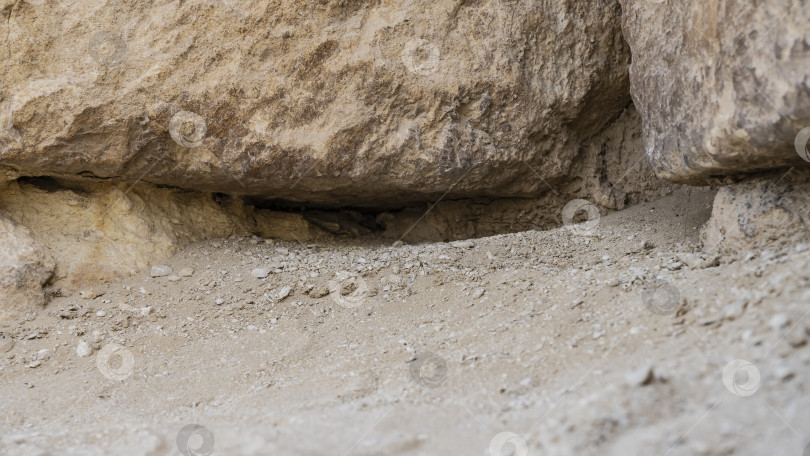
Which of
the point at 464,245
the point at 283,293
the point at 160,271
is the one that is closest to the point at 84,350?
the point at 160,271

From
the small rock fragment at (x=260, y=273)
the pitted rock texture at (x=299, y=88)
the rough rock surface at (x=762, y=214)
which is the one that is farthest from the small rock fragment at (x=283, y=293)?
the rough rock surface at (x=762, y=214)

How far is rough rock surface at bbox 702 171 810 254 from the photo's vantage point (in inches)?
91.0

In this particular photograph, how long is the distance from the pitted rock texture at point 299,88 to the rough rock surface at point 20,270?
1.10 ft

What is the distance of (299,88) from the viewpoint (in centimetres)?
313

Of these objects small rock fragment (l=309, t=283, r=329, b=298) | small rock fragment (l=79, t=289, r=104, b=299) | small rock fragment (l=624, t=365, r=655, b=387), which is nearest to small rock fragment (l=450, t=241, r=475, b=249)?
small rock fragment (l=309, t=283, r=329, b=298)

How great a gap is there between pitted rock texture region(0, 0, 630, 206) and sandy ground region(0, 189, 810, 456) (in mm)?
481

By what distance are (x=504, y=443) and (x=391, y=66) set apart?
81.8 inches

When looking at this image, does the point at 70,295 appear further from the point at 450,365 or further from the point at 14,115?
the point at 450,365

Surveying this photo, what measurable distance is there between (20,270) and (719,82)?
313cm

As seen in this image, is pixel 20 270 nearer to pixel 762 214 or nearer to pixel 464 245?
pixel 464 245

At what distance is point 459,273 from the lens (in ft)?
9.93

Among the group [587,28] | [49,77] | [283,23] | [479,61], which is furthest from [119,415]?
[587,28]

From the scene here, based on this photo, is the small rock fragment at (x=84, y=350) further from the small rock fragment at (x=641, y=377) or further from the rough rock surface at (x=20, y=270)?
the small rock fragment at (x=641, y=377)

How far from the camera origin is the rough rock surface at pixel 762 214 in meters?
2.31
